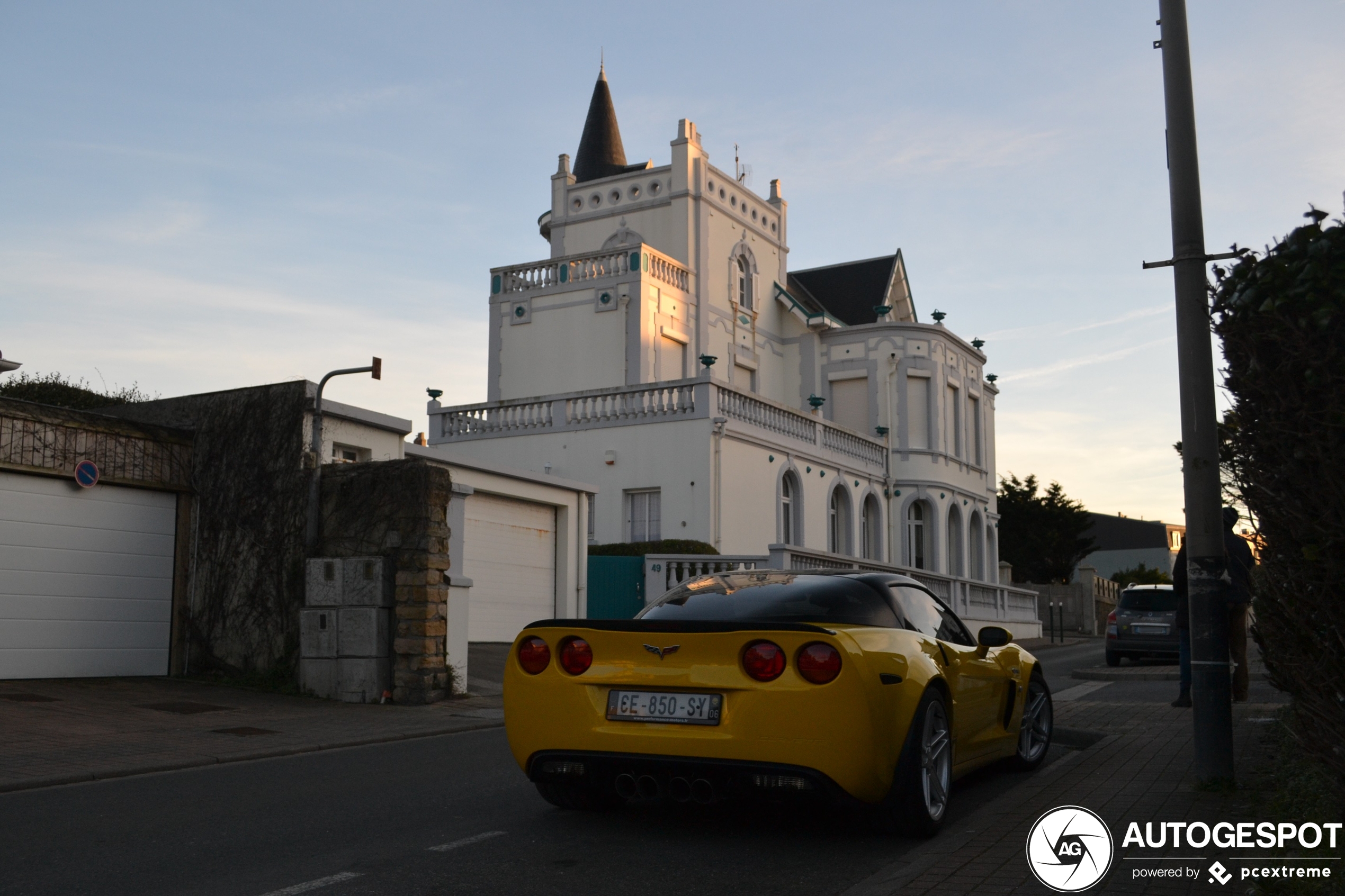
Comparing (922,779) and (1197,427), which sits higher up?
(1197,427)

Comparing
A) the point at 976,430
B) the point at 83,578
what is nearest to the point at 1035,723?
the point at 83,578

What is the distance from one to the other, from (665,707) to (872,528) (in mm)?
30609

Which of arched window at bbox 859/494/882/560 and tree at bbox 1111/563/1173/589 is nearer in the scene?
arched window at bbox 859/494/882/560

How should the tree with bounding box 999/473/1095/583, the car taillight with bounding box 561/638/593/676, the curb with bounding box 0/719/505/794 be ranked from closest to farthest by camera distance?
the car taillight with bounding box 561/638/593/676 → the curb with bounding box 0/719/505/794 → the tree with bounding box 999/473/1095/583

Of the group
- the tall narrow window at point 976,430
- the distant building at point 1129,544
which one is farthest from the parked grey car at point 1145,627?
the distant building at point 1129,544

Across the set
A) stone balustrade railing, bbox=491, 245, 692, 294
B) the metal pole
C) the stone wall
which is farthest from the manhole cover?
stone balustrade railing, bbox=491, 245, 692, 294

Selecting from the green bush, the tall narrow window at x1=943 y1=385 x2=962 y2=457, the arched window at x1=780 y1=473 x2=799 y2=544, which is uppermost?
the tall narrow window at x1=943 y1=385 x2=962 y2=457

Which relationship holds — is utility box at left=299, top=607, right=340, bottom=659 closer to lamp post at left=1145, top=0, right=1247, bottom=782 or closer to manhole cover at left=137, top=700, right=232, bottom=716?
manhole cover at left=137, top=700, right=232, bottom=716

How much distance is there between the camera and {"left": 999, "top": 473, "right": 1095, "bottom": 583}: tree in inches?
2231

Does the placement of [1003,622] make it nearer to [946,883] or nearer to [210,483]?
[210,483]

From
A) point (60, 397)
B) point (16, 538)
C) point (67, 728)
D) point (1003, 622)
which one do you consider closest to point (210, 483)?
point (16, 538)

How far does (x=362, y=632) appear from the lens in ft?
44.9

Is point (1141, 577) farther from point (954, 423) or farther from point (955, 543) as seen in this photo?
point (954, 423)

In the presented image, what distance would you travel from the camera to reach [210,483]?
15.5 meters
